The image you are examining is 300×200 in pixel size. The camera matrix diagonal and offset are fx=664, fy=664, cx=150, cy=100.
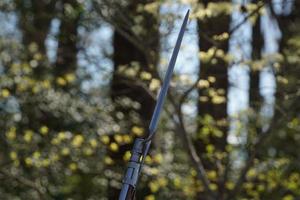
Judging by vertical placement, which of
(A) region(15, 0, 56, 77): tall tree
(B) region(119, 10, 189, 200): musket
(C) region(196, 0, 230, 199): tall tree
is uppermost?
(A) region(15, 0, 56, 77): tall tree

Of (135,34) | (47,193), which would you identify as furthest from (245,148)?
(47,193)

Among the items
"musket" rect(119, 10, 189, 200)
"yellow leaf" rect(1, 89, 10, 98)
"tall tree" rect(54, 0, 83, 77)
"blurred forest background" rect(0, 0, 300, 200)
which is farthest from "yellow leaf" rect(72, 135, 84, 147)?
"musket" rect(119, 10, 189, 200)

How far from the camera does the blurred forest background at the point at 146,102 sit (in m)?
6.12

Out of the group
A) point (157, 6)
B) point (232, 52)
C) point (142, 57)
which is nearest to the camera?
point (157, 6)

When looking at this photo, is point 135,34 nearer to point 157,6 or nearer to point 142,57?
point 157,6

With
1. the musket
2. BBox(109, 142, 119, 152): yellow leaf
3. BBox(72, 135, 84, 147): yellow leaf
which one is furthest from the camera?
BBox(72, 135, 84, 147): yellow leaf

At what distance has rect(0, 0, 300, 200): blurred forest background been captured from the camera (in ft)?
20.1

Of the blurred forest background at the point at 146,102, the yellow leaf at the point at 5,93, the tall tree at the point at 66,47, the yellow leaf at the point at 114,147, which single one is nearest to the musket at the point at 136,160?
the blurred forest background at the point at 146,102

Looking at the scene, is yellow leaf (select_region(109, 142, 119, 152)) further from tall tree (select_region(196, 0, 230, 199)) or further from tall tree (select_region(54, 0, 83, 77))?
tall tree (select_region(54, 0, 83, 77))

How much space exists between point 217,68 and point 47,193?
2849 mm

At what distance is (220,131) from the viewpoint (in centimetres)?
734

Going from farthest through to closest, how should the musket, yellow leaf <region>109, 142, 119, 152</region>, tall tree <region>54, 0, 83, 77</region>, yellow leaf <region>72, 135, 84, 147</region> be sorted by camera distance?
tall tree <region>54, 0, 83, 77</region>, yellow leaf <region>72, 135, 84, 147</region>, yellow leaf <region>109, 142, 119, 152</region>, the musket

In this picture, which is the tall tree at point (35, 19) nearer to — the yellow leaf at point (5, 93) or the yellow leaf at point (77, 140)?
the yellow leaf at point (5, 93)

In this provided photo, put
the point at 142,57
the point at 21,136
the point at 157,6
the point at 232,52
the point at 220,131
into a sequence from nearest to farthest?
1. the point at 157,6
2. the point at 232,52
3. the point at 220,131
4. the point at 142,57
5. the point at 21,136
